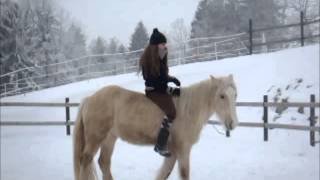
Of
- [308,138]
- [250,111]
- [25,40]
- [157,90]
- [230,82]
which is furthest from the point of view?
[25,40]

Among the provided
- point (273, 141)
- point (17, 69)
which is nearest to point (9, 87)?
point (17, 69)

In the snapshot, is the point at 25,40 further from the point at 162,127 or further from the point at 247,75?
the point at 162,127

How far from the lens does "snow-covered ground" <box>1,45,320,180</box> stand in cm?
609

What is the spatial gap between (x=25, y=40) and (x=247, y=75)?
7.33 meters

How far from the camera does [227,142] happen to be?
8.91m

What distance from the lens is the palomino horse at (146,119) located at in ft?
13.9

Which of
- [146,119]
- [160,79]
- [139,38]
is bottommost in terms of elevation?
[146,119]

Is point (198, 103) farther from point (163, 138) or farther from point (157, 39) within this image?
point (157, 39)

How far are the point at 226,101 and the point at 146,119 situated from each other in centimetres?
93

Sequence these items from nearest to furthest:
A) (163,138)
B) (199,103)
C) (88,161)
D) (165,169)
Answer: (163,138)
(199,103)
(165,169)
(88,161)

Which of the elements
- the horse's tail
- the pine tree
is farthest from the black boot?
the pine tree

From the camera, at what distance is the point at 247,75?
41.2ft

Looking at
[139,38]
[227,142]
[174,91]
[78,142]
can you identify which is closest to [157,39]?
[174,91]

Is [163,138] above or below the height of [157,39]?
below
